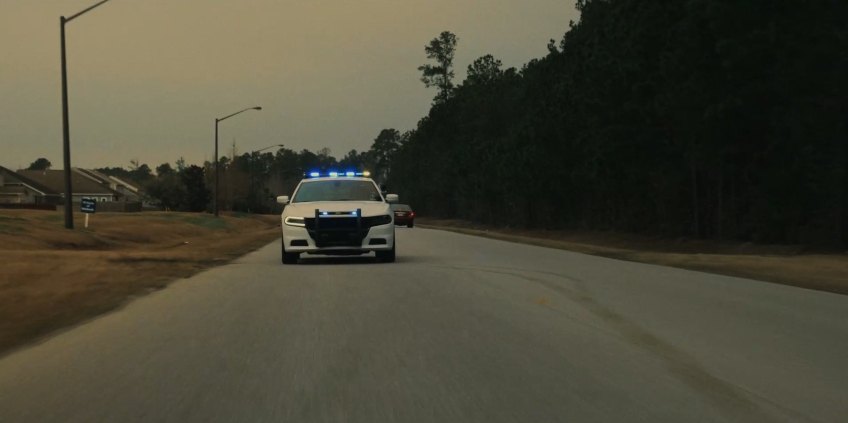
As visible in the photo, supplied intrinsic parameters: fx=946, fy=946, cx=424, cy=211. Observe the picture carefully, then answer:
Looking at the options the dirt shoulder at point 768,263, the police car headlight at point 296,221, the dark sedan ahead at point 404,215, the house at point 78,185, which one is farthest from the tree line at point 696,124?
the house at point 78,185

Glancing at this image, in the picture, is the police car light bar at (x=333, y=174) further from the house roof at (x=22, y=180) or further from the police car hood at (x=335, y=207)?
the house roof at (x=22, y=180)

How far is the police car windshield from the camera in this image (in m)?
20.7

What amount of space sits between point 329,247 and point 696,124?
19.6 meters

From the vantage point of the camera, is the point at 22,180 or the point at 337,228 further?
the point at 22,180

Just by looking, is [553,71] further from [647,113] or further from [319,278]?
[319,278]

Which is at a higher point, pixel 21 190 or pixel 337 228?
pixel 21 190

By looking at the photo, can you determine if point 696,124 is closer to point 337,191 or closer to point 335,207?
point 337,191

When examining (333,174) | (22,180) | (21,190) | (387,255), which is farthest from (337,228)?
(22,180)

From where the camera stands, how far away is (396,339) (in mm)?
9383

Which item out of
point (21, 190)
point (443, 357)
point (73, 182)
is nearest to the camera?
point (443, 357)

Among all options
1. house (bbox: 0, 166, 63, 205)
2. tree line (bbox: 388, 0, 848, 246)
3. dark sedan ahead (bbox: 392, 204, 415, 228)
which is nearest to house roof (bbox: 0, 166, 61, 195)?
house (bbox: 0, 166, 63, 205)

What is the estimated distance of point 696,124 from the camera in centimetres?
3444

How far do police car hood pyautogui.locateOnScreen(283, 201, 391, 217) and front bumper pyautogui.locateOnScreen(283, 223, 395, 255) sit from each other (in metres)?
→ 0.29

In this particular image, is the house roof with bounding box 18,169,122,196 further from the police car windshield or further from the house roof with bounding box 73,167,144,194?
the police car windshield
